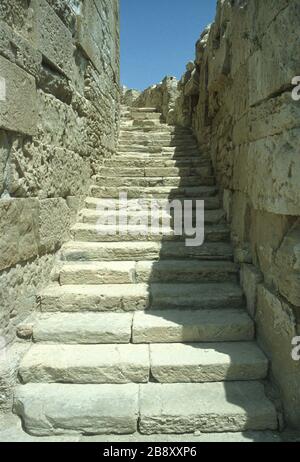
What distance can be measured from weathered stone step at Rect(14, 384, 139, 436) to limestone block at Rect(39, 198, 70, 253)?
1.29 metres

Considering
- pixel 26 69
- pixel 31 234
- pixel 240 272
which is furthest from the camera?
pixel 240 272

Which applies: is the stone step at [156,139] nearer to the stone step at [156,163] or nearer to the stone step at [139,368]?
the stone step at [156,163]

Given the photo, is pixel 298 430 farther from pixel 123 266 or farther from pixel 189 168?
pixel 189 168

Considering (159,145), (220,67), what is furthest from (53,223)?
(159,145)

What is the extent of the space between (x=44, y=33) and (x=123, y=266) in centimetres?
224

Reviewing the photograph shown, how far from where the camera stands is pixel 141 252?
3.60 m

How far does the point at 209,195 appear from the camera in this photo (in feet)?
15.4

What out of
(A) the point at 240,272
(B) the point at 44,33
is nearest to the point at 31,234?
(B) the point at 44,33

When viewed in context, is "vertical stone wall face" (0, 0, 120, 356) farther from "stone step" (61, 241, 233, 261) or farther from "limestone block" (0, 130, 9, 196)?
"stone step" (61, 241, 233, 261)

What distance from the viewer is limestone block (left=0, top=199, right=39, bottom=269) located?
7.89ft

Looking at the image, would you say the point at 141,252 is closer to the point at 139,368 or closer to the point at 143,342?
the point at 143,342

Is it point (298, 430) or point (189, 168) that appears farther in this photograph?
point (189, 168)

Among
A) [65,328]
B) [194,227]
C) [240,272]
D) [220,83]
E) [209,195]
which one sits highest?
[220,83]

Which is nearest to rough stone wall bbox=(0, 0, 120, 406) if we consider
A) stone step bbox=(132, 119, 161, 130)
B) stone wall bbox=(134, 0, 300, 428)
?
stone wall bbox=(134, 0, 300, 428)
